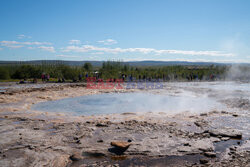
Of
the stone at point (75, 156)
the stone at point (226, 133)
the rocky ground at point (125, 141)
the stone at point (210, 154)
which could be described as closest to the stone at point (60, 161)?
the rocky ground at point (125, 141)

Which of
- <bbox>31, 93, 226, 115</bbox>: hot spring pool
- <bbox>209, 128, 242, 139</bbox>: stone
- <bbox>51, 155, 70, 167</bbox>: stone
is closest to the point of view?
<bbox>51, 155, 70, 167</bbox>: stone

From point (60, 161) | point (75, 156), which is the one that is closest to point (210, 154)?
point (75, 156)

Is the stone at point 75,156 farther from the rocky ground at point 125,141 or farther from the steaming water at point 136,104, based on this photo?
the steaming water at point 136,104

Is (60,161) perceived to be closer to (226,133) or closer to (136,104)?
(226,133)

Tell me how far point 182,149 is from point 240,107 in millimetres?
7550

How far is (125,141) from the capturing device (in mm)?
6578

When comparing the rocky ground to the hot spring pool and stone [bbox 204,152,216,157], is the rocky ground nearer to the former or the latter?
stone [bbox 204,152,216,157]

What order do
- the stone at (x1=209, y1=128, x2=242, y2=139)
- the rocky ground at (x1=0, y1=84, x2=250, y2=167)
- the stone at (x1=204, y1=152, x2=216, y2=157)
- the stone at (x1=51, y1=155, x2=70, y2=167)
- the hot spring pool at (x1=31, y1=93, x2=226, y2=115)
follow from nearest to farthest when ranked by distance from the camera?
1. the stone at (x1=51, y1=155, x2=70, y2=167)
2. the rocky ground at (x1=0, y1=84, x2=250, y2=167)
3. the stone at (x1=204, y1=152, x2=216, y2=157)
4. the stone at (x1=209, y1=128, x2=242, y2=139)
5. the hot spring pool at (x1=31, y1=93, x2=226, y2=115)

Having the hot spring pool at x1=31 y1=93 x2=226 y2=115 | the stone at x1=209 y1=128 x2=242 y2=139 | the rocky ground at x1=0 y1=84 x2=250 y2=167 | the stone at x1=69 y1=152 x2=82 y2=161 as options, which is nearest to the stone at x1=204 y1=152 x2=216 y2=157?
the rocky ground at x1=0 y1=84 x2=250 y2=167

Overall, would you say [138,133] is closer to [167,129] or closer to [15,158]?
[167,129]

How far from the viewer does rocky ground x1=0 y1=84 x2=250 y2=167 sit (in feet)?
17.5

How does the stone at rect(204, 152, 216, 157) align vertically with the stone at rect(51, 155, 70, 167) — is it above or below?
above

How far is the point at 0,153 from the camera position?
5652 millimetres

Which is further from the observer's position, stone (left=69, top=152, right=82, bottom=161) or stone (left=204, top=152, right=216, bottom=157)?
stone (left=204, top=152, right=216, bottom=157)
